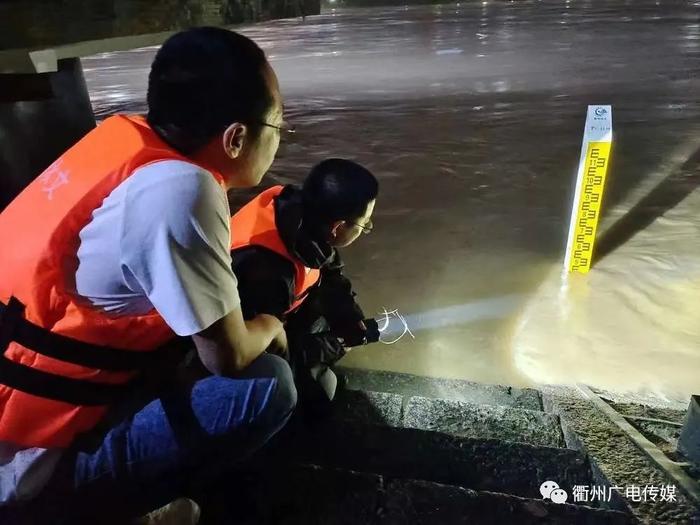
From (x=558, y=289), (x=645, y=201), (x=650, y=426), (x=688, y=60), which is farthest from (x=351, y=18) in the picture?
(x=650, y=426)

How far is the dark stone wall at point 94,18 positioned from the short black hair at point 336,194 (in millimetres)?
984

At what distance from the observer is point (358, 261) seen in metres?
4.48

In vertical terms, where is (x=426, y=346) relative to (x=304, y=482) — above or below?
below

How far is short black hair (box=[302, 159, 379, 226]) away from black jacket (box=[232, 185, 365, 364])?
51 millimetres

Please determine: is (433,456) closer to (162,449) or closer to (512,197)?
(162,449)

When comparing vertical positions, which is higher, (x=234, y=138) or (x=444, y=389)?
(x=234, y=138)

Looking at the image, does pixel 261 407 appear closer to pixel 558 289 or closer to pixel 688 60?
pixel 558 289

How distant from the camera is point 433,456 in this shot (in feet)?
6.20

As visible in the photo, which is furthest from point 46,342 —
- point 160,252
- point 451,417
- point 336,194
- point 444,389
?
point 444,389

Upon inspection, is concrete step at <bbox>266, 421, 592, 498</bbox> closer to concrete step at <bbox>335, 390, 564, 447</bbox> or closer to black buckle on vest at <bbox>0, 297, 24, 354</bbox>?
concrete step at <bbox>335, 390, 564, 447</bbox>

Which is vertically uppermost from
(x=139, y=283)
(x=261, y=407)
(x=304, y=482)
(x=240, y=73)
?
(x=240, y=73)

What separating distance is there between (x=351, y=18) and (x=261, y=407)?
24.2 m

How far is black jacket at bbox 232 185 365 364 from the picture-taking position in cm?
182

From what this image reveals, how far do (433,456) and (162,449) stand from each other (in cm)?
88
